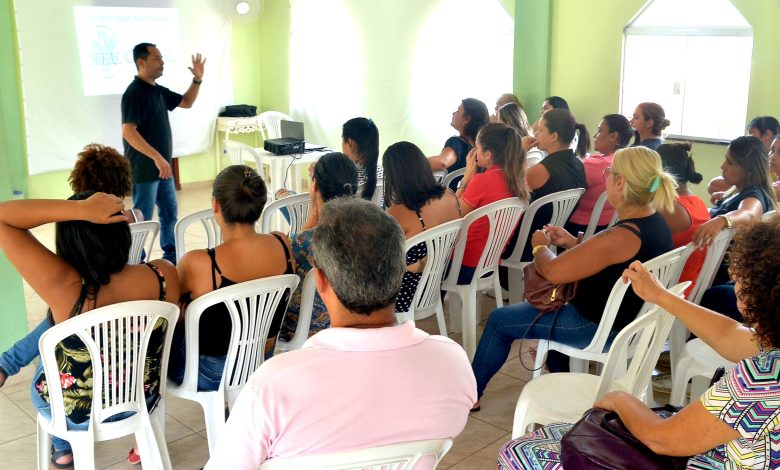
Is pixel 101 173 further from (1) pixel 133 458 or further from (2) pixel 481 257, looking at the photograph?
(2) pixel 481 257

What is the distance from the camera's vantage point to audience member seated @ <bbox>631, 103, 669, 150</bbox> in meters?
5.01

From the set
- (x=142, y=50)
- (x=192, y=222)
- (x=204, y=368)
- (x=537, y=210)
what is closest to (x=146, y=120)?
(x=142, y=50)

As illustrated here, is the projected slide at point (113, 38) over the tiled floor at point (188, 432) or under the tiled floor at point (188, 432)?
over

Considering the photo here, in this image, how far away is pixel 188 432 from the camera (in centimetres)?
323

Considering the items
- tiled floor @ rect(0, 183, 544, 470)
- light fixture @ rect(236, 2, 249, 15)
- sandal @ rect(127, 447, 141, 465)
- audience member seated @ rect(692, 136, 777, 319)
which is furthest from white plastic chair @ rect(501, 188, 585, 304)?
light fixture @ rect(236, 2, 249, 15)

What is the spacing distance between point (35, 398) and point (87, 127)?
5.38 m

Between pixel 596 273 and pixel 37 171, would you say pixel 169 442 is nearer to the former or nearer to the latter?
pixel 596 273

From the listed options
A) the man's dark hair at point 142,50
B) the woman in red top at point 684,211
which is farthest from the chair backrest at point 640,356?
the man's dark hair at point 142,50

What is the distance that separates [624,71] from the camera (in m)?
6.34

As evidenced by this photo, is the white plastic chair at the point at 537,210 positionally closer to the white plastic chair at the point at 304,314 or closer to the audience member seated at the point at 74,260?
the white plastic chair at the point at 304,314

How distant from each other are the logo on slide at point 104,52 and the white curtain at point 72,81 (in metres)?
0.08

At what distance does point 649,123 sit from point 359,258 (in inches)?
156

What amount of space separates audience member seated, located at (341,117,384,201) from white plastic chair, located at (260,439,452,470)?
2.91 meters

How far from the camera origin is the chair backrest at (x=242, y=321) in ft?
8.16
